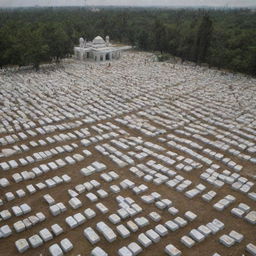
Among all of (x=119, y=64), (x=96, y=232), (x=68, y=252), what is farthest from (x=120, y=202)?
(x=119, y=64)

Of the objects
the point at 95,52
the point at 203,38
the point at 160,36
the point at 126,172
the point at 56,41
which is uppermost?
the point at 203,38

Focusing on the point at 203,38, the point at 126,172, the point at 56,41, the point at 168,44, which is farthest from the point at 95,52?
the point at 126,172

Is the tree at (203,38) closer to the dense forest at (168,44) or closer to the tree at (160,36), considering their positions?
the dense forest at (168,44)

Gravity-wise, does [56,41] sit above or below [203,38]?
below

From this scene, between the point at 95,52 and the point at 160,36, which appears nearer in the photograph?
the point at 95,52

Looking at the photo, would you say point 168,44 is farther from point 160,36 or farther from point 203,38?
point 203,38

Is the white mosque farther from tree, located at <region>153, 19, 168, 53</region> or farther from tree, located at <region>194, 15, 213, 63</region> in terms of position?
tree, located at <region>194, 15, 213, 63</region>

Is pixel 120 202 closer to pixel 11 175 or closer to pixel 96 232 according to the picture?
pixel 96 232

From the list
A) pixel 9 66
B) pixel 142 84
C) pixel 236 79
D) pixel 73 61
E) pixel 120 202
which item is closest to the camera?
pixel 120 202

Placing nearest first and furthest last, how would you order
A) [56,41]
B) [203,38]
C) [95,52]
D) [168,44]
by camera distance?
1. [56,41]
2. [203,38]
3. [95,52]
4. [168,44]
